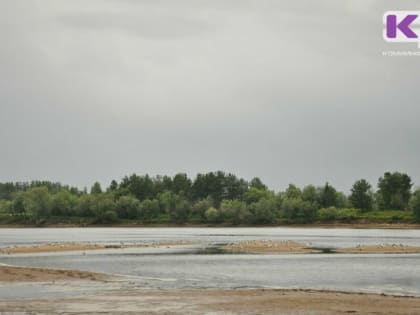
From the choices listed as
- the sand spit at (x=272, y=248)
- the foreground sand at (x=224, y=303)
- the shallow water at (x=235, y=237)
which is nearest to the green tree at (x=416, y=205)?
the shallow water at (x=235, y=237)

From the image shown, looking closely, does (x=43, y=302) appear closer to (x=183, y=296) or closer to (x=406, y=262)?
(x=183, y=296)

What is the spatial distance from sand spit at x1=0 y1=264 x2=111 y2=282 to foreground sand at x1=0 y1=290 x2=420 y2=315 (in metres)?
10.0

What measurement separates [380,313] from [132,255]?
4760 cm

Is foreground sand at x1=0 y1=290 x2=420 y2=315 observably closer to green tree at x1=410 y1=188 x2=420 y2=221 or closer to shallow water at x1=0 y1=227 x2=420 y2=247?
shallow water at x1=0 y1=227 x2=420 y2=247

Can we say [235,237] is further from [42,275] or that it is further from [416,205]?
[42,275]

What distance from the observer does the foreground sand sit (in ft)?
101

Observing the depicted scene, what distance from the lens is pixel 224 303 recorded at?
33562mm

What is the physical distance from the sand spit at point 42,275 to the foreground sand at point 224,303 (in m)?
10.0

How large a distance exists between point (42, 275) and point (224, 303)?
1988 cm

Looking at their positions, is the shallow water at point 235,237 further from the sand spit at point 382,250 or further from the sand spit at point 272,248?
the sand spit at point 382,250

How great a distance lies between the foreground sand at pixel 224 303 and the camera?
3072 cm

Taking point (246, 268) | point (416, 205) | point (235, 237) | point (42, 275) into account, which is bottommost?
point (246, 268)

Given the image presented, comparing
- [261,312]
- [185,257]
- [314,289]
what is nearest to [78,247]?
[185,257]

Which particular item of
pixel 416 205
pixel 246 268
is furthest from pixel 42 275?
pixel 416 205
